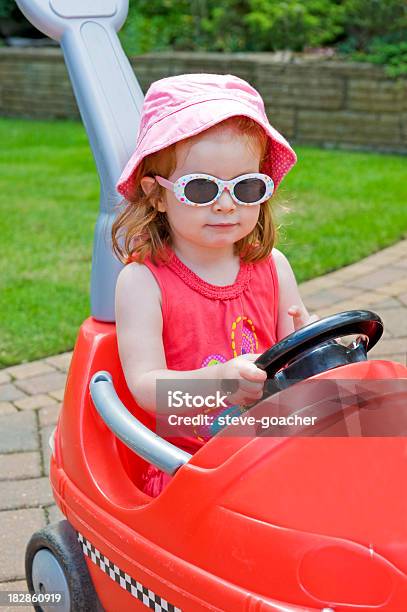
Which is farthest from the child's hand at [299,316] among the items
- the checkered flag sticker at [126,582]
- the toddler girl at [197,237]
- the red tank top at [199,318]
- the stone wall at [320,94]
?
the stone wall at [320,94]

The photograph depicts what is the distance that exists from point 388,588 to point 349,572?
0.05 metres

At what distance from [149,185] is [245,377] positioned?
0.47 meters

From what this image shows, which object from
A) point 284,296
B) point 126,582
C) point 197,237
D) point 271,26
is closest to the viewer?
point 126,582

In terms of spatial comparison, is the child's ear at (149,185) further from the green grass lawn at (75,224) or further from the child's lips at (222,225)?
the green grass lawn at (75,224)

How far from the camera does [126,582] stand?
1.61 meters

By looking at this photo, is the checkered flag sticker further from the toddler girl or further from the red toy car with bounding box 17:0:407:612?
the toddler girl

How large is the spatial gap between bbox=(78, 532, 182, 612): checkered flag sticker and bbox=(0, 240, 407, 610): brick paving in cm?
37

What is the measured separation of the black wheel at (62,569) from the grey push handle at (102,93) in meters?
0.43

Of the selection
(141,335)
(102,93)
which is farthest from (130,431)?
(102,93)

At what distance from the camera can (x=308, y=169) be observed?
6.03 meters

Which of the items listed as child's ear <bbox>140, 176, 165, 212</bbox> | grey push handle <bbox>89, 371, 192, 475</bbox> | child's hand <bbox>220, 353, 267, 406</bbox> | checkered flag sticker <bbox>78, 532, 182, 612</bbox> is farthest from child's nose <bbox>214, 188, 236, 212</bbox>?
checkered flag sticker <bbox>78, 532, 182, 612</bbox>

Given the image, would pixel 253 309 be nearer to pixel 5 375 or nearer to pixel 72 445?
pixel 72 445

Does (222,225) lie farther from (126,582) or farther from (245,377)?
(126,582)

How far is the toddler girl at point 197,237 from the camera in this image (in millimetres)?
1666
